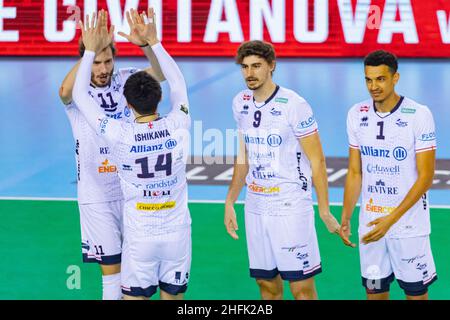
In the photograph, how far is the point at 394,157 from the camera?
730 centimetres

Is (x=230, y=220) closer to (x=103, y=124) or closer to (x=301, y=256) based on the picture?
(x=301, y=256)

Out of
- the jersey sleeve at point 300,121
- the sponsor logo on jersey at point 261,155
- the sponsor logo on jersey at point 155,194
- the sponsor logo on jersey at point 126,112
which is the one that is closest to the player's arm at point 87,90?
the sponsor logo on jersey at point 155,194

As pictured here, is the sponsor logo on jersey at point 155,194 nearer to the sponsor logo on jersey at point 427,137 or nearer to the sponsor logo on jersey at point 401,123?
the sponsor logo on jersey at point 401,123

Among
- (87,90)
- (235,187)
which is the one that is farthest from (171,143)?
(235,187)

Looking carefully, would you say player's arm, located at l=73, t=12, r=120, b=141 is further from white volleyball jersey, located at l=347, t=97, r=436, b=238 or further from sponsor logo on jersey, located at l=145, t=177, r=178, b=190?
white volleyball jersey, located at l=347, t=97, r=436, b=238

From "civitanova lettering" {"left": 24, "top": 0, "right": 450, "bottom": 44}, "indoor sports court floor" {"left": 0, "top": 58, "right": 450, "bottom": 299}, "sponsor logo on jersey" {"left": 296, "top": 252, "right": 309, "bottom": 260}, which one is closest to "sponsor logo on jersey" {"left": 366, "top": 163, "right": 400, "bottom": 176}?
"sponsor logo on jersey" {"left": 296, "top": 252, "right": 309, "bottom": 260}

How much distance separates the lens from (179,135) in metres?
7.08

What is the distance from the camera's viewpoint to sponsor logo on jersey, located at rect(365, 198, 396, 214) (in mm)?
7368

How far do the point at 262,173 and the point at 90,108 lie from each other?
1480 millimetres

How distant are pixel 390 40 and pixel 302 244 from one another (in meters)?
13.5

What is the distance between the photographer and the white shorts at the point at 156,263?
719 cm

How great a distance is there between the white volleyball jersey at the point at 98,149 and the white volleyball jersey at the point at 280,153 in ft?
3.91

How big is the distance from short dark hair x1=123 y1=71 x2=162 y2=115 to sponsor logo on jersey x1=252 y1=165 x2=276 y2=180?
114 cm

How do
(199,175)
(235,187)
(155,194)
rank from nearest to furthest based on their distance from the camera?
(155,194) → (235,187) → (199,175)
